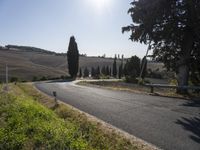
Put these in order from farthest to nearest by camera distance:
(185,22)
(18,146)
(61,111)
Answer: (185,22) < (61,111) < (18,146)

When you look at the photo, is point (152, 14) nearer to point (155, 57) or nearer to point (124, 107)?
point (155, 57)

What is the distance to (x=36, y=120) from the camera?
1027 cm

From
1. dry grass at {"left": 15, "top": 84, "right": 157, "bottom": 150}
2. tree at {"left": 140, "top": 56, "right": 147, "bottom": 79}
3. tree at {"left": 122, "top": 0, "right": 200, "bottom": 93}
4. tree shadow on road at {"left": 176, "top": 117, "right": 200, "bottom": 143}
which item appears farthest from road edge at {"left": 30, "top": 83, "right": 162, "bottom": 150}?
tree at {"left": 140, "top": 56, "right": 147, "bottom": 79}

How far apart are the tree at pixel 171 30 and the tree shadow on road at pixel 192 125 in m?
10.9

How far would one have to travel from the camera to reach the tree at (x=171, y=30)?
2136cm

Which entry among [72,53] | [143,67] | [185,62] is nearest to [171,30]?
[185,62]

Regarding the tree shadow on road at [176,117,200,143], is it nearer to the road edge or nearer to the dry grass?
the road edge

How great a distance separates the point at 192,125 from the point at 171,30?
12.8 m

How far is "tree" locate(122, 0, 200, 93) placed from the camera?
21.4m

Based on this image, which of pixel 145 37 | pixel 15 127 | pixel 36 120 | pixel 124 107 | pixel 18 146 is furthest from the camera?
→ pixel 145 37

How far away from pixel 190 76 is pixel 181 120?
14.1 meters

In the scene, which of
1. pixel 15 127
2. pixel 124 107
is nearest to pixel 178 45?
pixel 124 107

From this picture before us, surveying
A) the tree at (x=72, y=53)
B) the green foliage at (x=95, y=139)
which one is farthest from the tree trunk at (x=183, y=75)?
the tree at (x=72, y=53)

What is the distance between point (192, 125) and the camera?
→ 33.3ft
